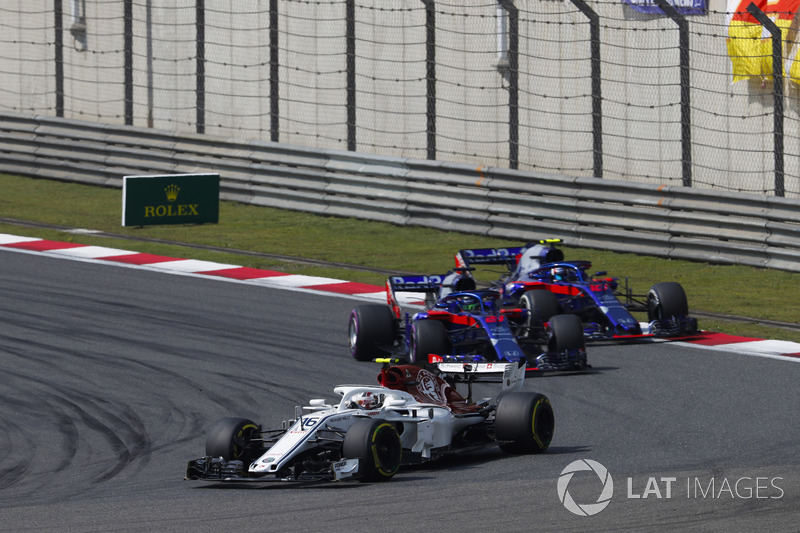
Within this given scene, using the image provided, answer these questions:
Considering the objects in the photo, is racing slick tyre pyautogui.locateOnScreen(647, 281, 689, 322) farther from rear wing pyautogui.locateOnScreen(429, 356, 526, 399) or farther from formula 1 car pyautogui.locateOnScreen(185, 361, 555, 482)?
formula 1 car pyautogui.locateOnScreen(185, 361, 555, 482)

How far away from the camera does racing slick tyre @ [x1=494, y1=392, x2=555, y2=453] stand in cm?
1045

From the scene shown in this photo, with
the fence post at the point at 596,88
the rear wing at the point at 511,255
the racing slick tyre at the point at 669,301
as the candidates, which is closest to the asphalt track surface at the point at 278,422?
the racing slick tyre at the point at 669,301

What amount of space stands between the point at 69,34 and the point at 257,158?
16.1ft

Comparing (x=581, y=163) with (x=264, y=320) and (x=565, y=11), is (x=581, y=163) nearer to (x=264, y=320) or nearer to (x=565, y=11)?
(x=565, y=11)

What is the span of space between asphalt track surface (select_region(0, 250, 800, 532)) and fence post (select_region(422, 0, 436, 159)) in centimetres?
474

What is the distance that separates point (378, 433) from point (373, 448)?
5.0 inches

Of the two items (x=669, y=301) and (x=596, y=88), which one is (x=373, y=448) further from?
(x=596, y=88)

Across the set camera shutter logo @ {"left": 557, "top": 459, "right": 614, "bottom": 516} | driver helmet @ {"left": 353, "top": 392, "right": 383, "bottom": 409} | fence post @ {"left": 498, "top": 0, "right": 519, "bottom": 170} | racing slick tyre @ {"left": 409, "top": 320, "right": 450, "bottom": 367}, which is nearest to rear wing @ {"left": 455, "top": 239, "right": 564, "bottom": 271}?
racing slick tyre @ {"left": 409, "top": 320, "right": 450, "bottom": 367}

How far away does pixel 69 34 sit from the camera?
25141 millimetres

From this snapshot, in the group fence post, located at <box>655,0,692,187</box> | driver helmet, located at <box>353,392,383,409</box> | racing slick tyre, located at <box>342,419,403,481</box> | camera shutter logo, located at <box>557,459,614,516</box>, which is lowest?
camera shutter logo, located at <box>557,459,614,516</box>

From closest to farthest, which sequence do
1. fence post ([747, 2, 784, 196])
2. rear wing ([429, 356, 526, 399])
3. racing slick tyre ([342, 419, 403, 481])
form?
racing slick tyre ([342, 419, 403, 481]) → rear wing ([429, 356, 526, 399]) → fence post ([747, 2, 784, 196])

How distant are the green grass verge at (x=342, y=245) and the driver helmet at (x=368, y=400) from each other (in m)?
6.12

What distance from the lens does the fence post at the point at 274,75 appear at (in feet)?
74.1

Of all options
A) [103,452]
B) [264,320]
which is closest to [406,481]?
[103,452]
